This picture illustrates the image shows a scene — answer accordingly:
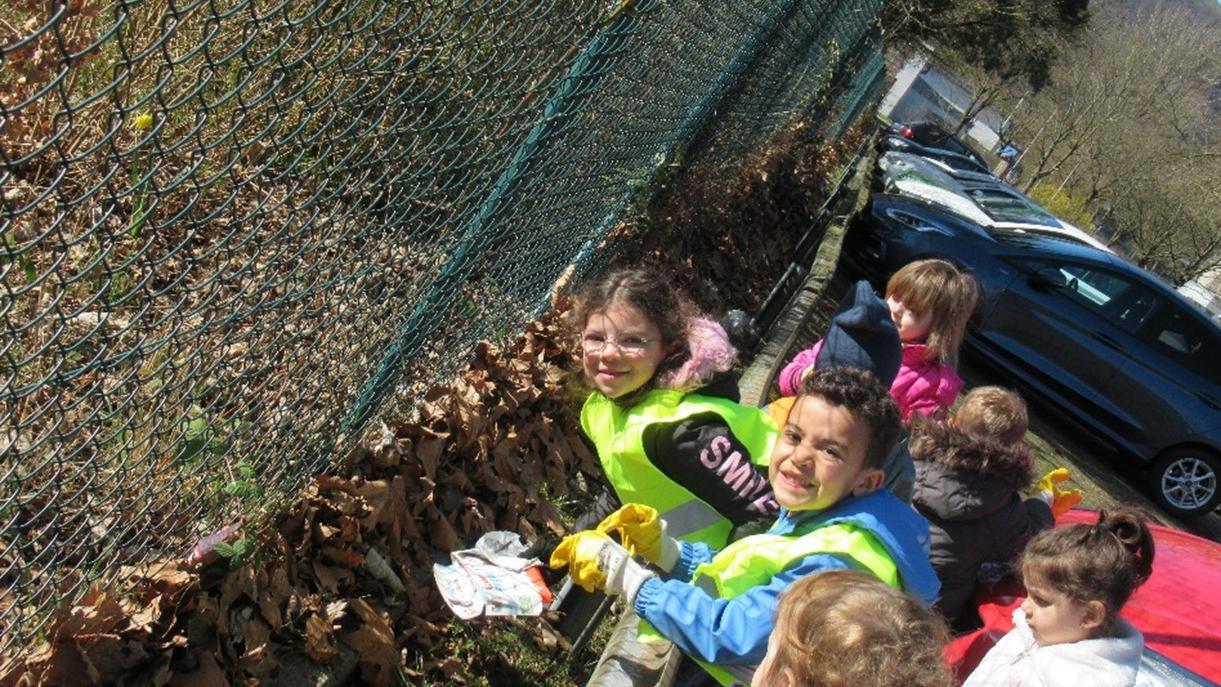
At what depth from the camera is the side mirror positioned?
32.3ft

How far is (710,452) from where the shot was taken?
2.91 meters

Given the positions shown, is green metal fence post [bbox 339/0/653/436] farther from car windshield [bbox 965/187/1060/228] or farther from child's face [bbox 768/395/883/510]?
car windshield [bbox 965/187/1060/228]

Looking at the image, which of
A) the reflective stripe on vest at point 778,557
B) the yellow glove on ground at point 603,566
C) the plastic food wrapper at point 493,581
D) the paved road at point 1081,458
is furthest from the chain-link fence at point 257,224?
the paved road at point 1081,458

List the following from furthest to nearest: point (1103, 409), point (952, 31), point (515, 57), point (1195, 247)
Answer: point (1195, 247) < point (952, 31) < point (1103, 409) < point (515, 57)

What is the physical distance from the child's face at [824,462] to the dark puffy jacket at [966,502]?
0.98 meters

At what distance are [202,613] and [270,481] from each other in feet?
1.38

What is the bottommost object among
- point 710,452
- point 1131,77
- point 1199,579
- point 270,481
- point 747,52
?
point 270,481

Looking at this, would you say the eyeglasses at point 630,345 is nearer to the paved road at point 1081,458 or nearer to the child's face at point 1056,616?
the child's face at point 1056,616

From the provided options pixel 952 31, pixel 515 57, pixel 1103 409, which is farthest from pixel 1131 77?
pixel 515 57

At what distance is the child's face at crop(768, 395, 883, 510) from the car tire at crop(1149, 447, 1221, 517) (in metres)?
8.09

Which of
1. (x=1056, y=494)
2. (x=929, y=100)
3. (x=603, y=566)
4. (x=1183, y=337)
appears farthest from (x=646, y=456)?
(x=929, y=100)

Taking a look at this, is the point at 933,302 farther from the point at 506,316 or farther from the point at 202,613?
the point at 202,613

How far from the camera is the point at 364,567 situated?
133 inches

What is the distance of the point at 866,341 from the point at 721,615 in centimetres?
131
